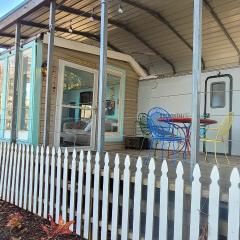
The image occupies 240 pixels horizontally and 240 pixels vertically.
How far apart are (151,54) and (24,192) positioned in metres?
5.24

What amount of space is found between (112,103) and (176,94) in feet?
5.14

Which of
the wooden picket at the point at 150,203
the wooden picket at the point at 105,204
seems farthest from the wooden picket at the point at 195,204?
the wooden picket at the point at 105,204

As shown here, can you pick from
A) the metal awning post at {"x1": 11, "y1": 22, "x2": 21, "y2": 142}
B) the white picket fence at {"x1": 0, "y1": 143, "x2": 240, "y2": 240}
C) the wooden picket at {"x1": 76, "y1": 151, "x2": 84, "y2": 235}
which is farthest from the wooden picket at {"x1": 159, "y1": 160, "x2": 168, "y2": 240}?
the metal awning post at {"x1": 11, "y1": 22, "x2": 21, "y2": 142}

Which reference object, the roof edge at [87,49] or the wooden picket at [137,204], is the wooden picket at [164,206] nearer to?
the wooden picket at [137,204]

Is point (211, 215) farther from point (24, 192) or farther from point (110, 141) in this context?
A: point (110, 141)

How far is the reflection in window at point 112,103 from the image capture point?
768cm

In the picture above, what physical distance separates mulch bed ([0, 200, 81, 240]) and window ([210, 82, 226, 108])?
14.4 ft

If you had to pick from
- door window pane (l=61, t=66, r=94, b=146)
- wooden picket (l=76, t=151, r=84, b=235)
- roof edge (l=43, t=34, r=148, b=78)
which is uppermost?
roof edge (l=43, t=34, r=148, b=78)

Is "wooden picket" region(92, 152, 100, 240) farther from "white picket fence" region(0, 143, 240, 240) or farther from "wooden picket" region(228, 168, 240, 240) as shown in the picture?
"wooden picket" region(228, 168, 240, 240)

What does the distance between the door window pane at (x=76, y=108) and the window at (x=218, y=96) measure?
2.71 meters

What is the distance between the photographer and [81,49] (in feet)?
22.5

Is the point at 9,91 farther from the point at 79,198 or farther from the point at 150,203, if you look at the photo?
the point at 150,203

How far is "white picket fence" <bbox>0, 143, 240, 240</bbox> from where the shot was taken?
2682 millimetres

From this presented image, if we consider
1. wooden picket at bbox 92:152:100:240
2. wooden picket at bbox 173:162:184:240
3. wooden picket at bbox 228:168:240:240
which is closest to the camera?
wooden picket at bbox 228:168:240:240
